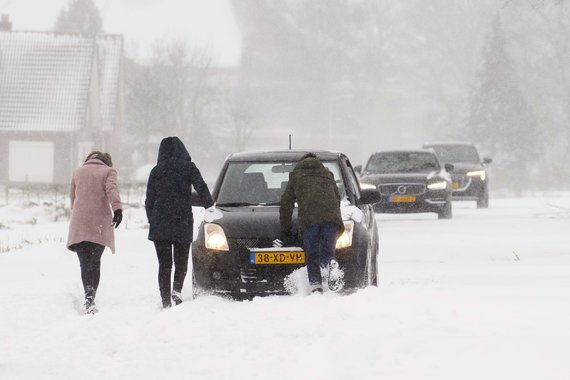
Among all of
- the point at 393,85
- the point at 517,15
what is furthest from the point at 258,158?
the point at 393,85

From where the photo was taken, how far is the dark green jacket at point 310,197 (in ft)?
31.0

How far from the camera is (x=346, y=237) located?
959 centimetres

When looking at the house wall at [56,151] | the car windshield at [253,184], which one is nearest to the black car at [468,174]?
the car windshield at [253,184]

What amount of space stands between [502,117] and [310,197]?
6079cm

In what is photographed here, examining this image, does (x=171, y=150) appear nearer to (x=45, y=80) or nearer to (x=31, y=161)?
(x=45, y=80)

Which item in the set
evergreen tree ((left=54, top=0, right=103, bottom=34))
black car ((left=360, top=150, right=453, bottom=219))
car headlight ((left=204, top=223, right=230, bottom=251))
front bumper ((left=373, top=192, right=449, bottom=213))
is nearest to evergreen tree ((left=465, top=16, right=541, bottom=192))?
black car ((left=360, top=150, right=453, bottom=219))

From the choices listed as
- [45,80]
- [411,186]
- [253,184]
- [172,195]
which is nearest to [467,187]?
[411,186]

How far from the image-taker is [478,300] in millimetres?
8602

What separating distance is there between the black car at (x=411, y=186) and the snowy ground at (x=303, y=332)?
9.19 meters

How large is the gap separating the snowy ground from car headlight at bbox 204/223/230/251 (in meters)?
0.49

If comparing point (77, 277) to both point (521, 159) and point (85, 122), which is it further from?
point (521, 159)

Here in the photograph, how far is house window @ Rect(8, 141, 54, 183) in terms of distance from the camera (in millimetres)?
53031

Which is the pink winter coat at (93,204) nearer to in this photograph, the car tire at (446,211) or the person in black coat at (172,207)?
the person in black coat at (172,207)

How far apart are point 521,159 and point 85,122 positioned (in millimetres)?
29606
